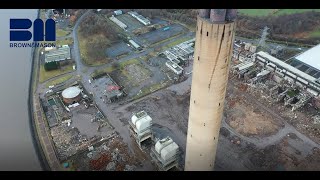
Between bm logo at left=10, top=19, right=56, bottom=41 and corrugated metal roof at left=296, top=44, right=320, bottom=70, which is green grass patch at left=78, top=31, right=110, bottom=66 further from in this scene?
corrugated metal roof at left=296, top=44, right=320, bottom=70

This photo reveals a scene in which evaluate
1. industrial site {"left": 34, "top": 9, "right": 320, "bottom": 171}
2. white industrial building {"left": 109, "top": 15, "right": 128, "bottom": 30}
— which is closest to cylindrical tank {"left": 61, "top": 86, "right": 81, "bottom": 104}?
industrial site {"left": 34, "top": 9, "right": 320, "bottom": 171}

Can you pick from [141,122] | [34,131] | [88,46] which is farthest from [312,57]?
[34,131]

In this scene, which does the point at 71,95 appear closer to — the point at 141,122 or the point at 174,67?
the point at 141,122

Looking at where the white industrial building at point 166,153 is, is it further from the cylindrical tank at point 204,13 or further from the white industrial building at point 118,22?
the white industrial building at point 118,22

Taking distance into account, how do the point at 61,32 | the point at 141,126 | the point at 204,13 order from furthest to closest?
1. the point at 61,32
2. the point at 141,126
3. the point at 204,13

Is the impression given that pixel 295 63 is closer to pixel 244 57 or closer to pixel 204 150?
pixel 244 57

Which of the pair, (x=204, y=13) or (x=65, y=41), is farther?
(x=65, y=41)
